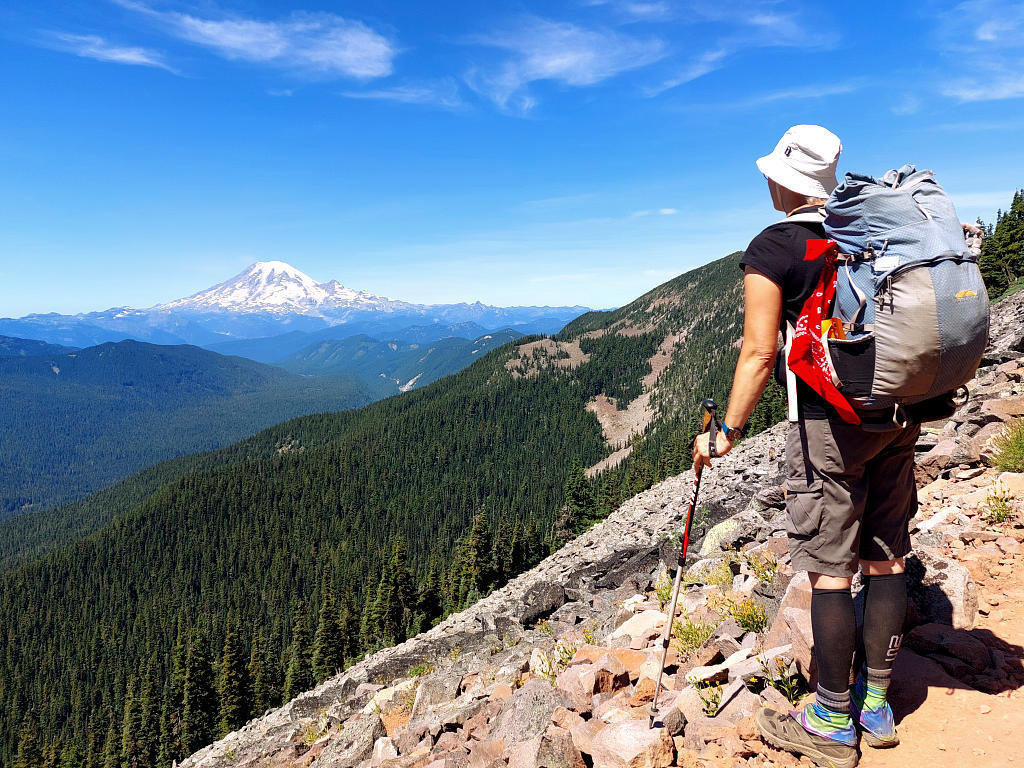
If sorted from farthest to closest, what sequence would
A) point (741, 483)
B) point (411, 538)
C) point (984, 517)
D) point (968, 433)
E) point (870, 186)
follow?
point (411, 538) → point (741, 483) → point (968, 433) → point (984, 517) → point (870, 186)

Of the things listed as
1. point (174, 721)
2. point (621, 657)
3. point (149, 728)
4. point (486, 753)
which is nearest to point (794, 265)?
point (621, 657)

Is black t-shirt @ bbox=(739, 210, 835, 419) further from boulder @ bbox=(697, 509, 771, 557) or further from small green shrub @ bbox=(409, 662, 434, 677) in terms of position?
small green shrub @ bbox=(409, 662, 434, 677)

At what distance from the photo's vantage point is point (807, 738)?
3.64 metres

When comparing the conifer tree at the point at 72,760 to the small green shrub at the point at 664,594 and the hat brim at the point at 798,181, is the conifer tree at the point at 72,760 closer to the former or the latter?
the small green shrub at the point at 664,594

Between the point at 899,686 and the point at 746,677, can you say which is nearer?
the point at 899,686

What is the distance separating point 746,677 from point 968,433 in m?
8.98

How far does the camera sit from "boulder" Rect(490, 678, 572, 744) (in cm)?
514

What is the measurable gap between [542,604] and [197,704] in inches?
2022

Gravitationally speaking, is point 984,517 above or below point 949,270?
below

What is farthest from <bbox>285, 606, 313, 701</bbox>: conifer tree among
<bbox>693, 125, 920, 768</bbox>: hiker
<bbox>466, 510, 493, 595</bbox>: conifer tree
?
<bbox>693, 125, 920, 768</bbox>: hiker

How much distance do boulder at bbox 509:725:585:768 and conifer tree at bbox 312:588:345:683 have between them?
174 feet

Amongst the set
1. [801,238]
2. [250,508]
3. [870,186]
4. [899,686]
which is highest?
[870,186]

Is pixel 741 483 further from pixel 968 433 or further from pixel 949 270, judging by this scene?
pixel 949 270

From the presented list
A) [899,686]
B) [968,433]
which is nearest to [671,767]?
[899,686]
